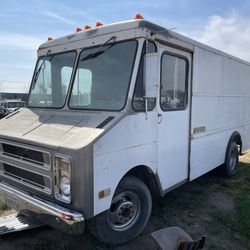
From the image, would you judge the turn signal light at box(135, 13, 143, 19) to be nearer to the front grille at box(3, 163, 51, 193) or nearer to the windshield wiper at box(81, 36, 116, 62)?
the windshield wiper at box(81, 36, 116, 62)

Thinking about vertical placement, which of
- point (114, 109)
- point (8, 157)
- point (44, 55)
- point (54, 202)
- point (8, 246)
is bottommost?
point (8, 246)

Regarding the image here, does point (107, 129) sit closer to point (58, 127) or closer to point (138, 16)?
point (58, 127)

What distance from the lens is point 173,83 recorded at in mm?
3971

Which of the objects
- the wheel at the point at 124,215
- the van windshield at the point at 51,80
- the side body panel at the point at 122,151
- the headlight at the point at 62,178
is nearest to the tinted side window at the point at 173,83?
the side body panel at the point at 122,151

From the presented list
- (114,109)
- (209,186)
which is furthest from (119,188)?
(209,186)

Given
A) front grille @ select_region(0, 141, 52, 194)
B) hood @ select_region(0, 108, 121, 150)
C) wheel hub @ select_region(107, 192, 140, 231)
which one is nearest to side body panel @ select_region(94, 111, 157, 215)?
hood @ select_region(0, 108, 121, 150)

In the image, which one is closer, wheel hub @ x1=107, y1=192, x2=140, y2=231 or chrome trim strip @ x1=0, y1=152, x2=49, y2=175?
chrome trim strip @ x1=0, y1=152, x2=49, y2=175

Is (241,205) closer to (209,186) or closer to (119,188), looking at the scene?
(209,186)

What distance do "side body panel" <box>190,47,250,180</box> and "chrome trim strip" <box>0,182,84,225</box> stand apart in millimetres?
2505

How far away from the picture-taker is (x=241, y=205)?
473 cm

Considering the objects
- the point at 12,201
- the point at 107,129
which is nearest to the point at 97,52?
the point at 107,129

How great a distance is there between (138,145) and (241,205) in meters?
2.55

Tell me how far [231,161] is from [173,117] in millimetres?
3143

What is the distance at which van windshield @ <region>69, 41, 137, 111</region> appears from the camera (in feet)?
10.9
